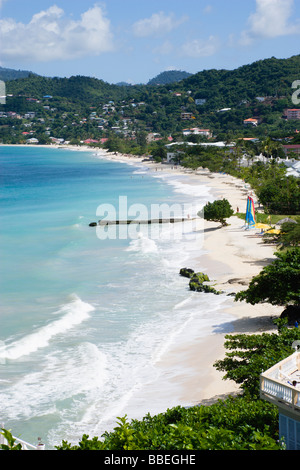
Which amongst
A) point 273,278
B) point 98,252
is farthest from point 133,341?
point 98,252

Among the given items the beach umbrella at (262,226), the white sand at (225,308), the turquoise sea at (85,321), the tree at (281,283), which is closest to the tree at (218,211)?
the white sand at (225,308)

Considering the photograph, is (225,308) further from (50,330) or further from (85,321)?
(50,330)

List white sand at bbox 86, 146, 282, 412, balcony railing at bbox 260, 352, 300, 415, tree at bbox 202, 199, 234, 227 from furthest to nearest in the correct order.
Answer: tree at bbox 202, 199, 234, 227 < white sand at bbox 86, 146, 282, 412 < balcony railing at bbox 260, 352, 300, 415

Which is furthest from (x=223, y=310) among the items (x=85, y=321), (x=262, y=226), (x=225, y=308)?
(x=262, y=226)

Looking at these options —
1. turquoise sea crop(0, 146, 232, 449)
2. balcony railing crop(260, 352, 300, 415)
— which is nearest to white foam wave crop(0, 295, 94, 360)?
turquoise sea crop(0, 146, 232, 449)

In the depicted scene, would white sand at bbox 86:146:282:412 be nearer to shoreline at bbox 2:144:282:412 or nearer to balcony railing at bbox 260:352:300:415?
shoreline at bbox 2:144:282:412

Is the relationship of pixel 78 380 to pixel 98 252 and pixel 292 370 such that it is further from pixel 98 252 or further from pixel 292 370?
pixel 98 252
